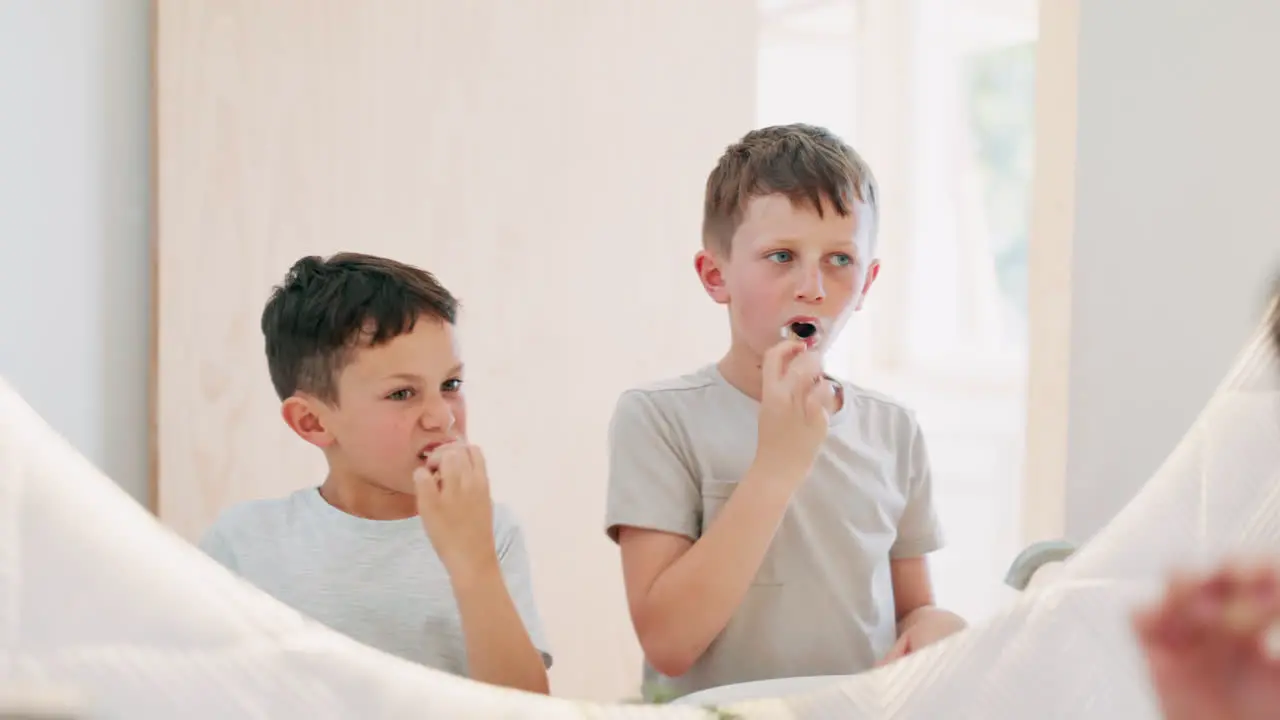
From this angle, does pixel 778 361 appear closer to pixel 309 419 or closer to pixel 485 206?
pixel 309 419

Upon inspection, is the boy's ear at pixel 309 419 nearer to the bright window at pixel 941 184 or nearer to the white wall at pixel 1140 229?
the white wall at pixel 1140 229

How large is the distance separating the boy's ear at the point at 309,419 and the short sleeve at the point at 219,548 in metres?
0.04

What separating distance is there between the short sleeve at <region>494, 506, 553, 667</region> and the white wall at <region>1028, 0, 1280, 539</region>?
0.64 ft

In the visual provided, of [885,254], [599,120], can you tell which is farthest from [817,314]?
[885,254]

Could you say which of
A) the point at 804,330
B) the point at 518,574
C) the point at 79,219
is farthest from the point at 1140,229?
the point at 79,219

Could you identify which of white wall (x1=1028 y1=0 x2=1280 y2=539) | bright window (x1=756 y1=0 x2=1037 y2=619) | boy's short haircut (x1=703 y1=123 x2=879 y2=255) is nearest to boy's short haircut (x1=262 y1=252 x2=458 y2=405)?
boy's short haircut (x1=703 y1=123 x2=879 y2=255)

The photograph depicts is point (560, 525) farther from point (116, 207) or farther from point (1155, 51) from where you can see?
point (1155, 51)

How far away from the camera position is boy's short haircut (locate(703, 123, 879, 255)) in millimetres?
379

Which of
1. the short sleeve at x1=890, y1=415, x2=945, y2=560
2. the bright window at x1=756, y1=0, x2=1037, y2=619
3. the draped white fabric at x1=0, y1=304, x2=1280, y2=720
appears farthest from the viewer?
the bright window at x1=756, y1=0, x2=1037, y2=619

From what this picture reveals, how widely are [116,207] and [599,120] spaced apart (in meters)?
0.25

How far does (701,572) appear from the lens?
346mm

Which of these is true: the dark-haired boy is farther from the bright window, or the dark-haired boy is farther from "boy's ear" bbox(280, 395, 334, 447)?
the bright window

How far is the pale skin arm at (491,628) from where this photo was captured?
31 cm

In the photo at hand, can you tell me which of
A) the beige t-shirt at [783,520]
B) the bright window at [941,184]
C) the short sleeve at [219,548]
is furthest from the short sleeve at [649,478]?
the bright window at [941,184]
